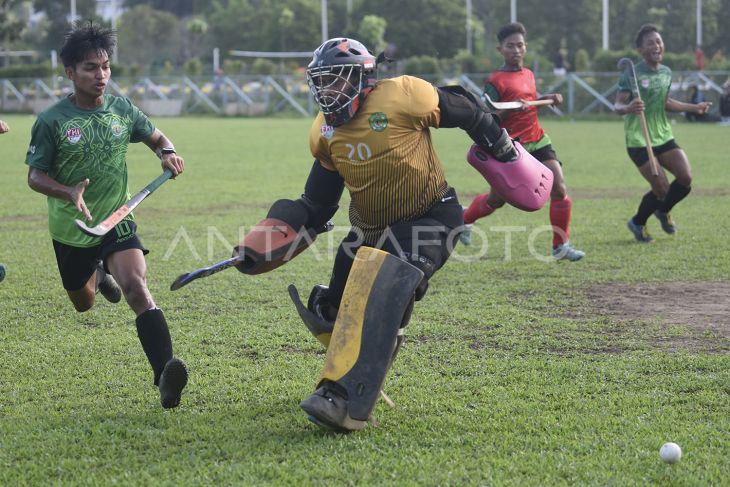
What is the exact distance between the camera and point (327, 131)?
17.5 ft

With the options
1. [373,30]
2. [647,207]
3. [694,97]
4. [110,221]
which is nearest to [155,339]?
[110,221]

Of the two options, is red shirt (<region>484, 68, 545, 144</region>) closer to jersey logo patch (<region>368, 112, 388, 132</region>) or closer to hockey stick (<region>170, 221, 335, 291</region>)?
jersey logo patch (<region>368, 112, 388, 132</region>)

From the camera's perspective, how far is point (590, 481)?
168 inches

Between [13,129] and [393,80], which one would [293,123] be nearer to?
[13,129]

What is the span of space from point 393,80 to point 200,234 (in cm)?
700

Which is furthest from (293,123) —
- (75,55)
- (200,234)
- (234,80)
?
(75,55)

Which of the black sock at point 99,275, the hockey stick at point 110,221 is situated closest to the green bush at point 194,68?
the black sock at point 99,275

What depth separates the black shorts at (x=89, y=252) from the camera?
229 inches

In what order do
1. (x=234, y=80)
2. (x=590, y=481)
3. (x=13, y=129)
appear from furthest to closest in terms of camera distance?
(x=234, y=80) → (x=13, y=129) → (x=590, y=481)

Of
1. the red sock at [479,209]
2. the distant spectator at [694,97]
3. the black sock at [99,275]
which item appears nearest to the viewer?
the black sock at [99,275]

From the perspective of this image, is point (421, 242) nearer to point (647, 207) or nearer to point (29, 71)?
point (647, 207)

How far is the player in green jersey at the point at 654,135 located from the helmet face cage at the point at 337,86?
21.1ft

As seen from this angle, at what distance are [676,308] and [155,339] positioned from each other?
4.23 meters

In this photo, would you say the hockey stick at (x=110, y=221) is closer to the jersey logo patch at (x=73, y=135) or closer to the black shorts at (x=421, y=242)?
the jersey logo patch at (x=73, y=135)
